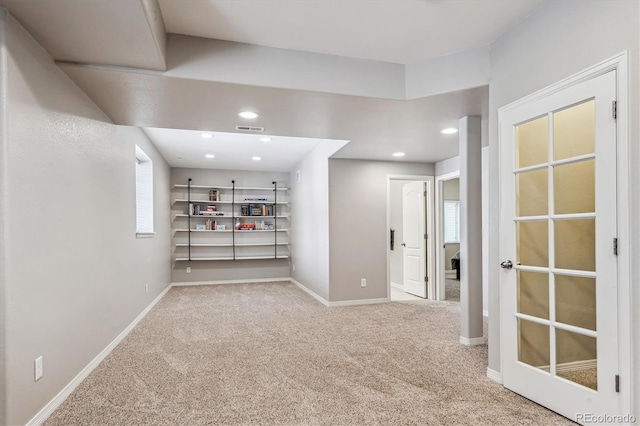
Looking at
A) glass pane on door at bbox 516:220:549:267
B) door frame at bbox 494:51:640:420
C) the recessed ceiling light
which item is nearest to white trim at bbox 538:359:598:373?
door frame at bbox 494:51:640:420

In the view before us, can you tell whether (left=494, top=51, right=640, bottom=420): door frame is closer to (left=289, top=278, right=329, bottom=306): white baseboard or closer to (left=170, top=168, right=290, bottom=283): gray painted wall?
(left=289, top=278, right=329, bottom=306): white baseboard

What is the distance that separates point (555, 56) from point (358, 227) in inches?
149

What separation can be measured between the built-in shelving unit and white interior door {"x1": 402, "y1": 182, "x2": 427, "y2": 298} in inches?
109

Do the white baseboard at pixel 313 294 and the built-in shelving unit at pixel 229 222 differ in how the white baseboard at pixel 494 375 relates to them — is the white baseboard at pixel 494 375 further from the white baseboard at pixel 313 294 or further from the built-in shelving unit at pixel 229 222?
the built-in shelving unit at pixel 229 222

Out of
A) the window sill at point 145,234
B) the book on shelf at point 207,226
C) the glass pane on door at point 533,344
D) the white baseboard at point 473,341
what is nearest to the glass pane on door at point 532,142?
the glass pane on door at point 533,344

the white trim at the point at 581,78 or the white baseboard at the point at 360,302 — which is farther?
the white baseboard at the point at 360,302

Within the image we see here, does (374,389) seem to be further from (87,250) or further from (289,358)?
(87,250)

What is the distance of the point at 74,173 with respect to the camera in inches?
106

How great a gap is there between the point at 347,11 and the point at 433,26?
2.12 ft

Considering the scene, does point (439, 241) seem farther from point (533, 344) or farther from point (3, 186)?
point (3, 186)

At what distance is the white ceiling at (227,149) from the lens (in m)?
5.16

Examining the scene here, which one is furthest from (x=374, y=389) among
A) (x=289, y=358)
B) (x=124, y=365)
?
(x=124, y=365)

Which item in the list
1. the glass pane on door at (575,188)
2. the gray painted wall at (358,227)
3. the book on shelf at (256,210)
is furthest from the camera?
the book on shelf at (256,210)

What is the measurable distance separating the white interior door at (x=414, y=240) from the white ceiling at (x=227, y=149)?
1996mm
